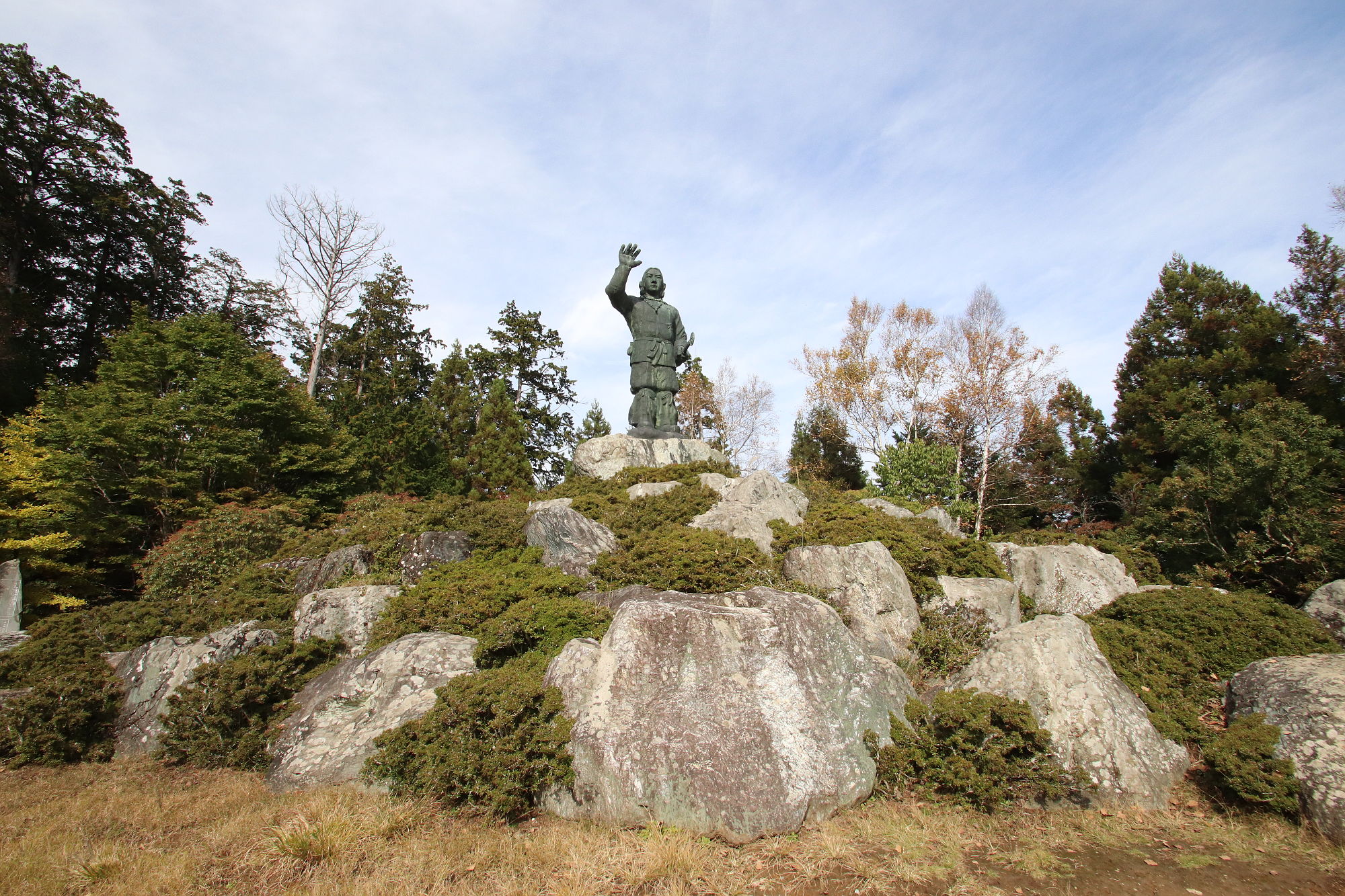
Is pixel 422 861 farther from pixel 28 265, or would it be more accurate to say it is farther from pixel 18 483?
pixel 28 265

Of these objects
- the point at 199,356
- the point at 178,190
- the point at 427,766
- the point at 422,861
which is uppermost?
the point at 178,190

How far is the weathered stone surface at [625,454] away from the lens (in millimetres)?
15133

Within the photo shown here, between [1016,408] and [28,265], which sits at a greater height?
[28,265]

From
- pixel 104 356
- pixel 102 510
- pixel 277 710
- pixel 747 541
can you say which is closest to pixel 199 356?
pixel 102 510

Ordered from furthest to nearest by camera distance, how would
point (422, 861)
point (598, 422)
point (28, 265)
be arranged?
point (598, 422) < point (28, 265) < point (422, 861)

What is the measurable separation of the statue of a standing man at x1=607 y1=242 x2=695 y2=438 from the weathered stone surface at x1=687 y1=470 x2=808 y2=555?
451 cm

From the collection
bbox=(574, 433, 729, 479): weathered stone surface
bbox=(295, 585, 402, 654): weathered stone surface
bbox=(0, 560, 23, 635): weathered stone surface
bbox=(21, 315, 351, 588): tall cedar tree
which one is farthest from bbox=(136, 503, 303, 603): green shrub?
bbox=(574, 433, 729, 479): weathered stone surface

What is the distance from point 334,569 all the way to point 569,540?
3.88 meters

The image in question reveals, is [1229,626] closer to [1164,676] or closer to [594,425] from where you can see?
[1164,676]

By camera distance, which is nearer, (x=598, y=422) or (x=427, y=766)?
(x=427, y=766)

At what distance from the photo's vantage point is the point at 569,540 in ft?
32.4

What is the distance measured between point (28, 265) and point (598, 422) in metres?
21.7

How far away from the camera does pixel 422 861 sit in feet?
14.3

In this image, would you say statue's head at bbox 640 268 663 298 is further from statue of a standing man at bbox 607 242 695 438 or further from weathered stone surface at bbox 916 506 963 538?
weathered stone surface at bbox 916 506 963 538
